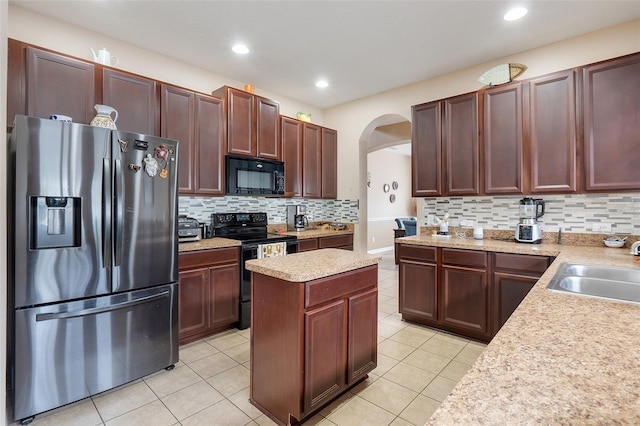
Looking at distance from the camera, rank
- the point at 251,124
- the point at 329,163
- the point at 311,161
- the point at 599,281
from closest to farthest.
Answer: the point at 599,281 < the point at 251,124 < the point at 311,161 < the point at 329,163

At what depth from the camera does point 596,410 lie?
0.60m

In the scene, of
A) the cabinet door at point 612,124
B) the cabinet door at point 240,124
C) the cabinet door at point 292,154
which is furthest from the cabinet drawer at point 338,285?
the cabinet door at point 292,154

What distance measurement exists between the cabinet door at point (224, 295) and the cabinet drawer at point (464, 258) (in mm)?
2119

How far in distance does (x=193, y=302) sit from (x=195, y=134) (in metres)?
1.69

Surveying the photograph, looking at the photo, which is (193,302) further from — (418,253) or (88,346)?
(418,253)

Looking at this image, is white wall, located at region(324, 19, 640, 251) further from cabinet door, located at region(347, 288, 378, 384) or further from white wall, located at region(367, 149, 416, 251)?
white wall, located at region(367, 149, 416, 251)

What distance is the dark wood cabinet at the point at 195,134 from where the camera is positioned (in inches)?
120

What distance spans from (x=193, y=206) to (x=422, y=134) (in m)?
2.75

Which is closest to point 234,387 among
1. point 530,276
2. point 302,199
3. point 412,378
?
point 412,378

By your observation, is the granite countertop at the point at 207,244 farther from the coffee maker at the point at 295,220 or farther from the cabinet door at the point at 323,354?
the cabinet door at the point at 323,354

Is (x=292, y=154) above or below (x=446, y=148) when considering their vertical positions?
above

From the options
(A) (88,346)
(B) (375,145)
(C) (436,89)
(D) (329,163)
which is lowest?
(A) (88,346)

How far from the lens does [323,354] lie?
1845 millimetres

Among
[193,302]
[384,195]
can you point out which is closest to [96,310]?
[193,302]
